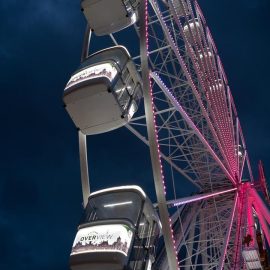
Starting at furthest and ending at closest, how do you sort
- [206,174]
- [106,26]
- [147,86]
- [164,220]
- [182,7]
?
1. [206,174]
2. [182,7]
3. [106,26]
4. [147,86]
5. [164,220]

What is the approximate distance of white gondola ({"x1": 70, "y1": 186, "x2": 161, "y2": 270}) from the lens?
6934 millimetres

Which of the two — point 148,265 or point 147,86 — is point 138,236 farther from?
point 147,86

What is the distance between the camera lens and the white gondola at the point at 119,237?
6.93 metres

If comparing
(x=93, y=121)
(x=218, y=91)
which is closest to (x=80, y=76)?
(x=93, y=121)

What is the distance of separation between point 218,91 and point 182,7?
3.90 meters

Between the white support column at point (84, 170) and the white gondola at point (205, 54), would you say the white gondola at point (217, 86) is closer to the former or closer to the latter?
the white gondola at point (205, 54)

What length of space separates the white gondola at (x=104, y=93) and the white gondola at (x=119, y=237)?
5.20 ft

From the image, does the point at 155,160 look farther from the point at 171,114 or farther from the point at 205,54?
the point at 205,54

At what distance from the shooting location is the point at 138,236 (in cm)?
725

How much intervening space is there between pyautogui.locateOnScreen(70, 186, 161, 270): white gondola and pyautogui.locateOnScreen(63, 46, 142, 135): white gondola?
158 centimetres

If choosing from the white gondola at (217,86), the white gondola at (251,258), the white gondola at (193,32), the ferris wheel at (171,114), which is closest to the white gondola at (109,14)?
the ferris wheel at (171,114)

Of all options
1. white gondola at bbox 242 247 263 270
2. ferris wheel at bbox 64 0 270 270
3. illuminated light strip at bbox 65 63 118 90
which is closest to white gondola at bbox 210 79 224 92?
ferris wheel at bbox 64 0 270 270

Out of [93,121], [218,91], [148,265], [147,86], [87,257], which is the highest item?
[147,86]

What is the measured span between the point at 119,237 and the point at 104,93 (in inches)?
107
